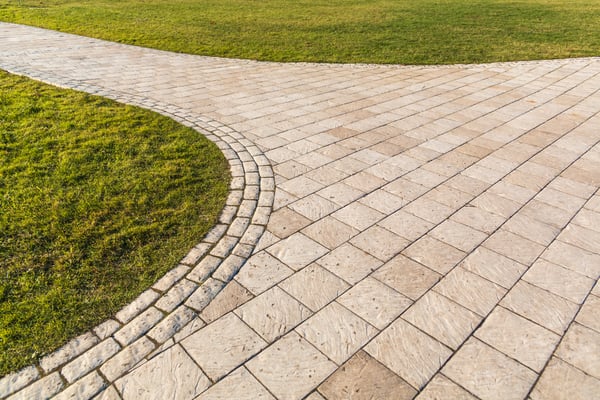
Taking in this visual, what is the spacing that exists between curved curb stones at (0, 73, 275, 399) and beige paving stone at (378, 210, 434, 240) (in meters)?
1.36

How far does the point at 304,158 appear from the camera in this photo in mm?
6082

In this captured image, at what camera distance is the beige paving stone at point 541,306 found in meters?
3.42

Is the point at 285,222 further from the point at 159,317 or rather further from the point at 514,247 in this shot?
the point at 514,247

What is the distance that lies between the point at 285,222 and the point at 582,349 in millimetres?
2858

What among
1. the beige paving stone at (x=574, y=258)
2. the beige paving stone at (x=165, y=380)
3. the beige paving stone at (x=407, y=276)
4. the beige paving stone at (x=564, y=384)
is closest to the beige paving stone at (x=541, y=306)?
the beige paving stone at (x=564, y=384)

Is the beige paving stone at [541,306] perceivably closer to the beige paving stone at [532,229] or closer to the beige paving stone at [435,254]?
the beige paving stone at [435,254]

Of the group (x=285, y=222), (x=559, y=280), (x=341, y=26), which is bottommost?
(x=341, y=26)

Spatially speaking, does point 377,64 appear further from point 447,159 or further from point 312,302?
point 312,302

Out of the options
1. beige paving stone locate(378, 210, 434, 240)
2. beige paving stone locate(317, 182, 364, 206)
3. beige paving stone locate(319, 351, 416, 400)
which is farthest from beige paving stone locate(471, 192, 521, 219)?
beige paving stone locate(319, 351, 416, 400)

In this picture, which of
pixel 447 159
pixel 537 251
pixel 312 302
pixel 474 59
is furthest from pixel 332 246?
pixel 474 59

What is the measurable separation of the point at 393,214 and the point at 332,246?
952mm

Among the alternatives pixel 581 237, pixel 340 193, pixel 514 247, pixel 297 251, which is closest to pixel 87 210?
pixel 297 251

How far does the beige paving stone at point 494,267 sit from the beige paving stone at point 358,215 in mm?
1057

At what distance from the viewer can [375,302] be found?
362cm
